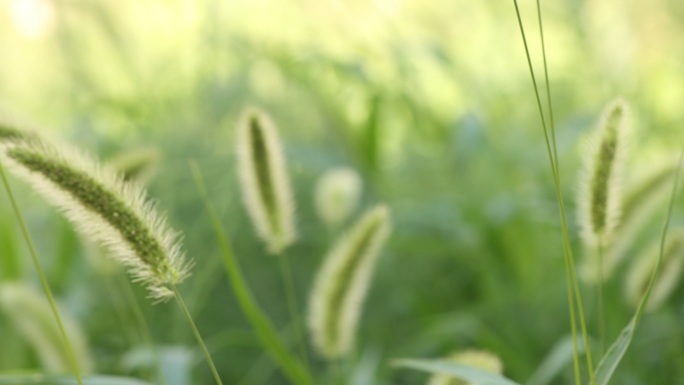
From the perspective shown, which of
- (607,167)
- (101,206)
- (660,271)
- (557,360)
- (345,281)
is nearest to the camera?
(101,206)

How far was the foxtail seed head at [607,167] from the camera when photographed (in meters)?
0.90

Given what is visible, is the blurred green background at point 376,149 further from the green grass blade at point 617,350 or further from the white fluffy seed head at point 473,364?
the green grass blade at point 617,350

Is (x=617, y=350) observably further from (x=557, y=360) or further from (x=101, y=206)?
(x=557, y=360)

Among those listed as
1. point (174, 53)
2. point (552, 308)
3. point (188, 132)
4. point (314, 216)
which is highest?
point (174, 53)

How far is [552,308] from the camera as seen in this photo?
80.8 inches

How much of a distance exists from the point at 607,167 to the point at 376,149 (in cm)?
119

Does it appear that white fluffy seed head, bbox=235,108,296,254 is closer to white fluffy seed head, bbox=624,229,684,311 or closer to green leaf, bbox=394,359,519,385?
green leaf, bbox=394,359,519,385

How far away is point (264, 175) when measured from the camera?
108cm

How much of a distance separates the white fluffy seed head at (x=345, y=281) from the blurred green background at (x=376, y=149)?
16.0 inches

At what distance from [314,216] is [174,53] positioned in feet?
3.48

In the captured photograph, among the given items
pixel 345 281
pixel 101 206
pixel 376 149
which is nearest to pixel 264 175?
pixel 345 281

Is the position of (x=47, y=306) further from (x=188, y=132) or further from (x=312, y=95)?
(x=188, y=132)

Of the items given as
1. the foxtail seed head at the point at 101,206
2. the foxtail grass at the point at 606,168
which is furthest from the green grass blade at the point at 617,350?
the foxtail seed head at the point at 101,206

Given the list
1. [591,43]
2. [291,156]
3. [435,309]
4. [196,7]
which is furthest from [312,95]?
[591,43]
